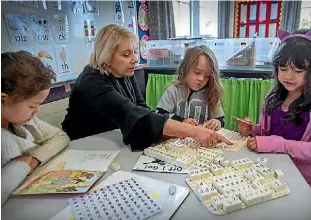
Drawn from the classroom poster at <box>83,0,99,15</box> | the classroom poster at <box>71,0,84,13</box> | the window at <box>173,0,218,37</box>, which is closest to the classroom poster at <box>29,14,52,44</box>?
the classroom poster at <box>71,0,84,13</box>

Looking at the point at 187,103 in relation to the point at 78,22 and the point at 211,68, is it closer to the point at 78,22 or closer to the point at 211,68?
the point at 211,68

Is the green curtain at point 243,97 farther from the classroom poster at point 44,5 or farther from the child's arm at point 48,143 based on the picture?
the child's arm at point 48,143

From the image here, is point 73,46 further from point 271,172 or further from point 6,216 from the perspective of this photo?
point 271,172

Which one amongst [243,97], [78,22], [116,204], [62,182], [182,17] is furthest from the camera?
[182,17]

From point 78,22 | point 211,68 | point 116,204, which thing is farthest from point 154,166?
point 78,22

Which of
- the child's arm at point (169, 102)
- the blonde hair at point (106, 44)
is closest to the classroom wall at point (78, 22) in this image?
the blonde hair at point (106, 44)

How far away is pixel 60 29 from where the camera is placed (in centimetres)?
166

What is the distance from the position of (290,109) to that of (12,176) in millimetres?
989

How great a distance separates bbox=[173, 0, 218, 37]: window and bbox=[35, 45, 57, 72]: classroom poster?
2007 mm

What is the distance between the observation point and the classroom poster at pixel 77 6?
1734mm

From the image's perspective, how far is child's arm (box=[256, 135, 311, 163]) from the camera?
33.9 inches

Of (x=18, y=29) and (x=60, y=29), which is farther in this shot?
(x=60, y=29)

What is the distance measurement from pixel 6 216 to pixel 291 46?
1029 mm

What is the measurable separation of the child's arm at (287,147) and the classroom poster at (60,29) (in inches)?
53.1
